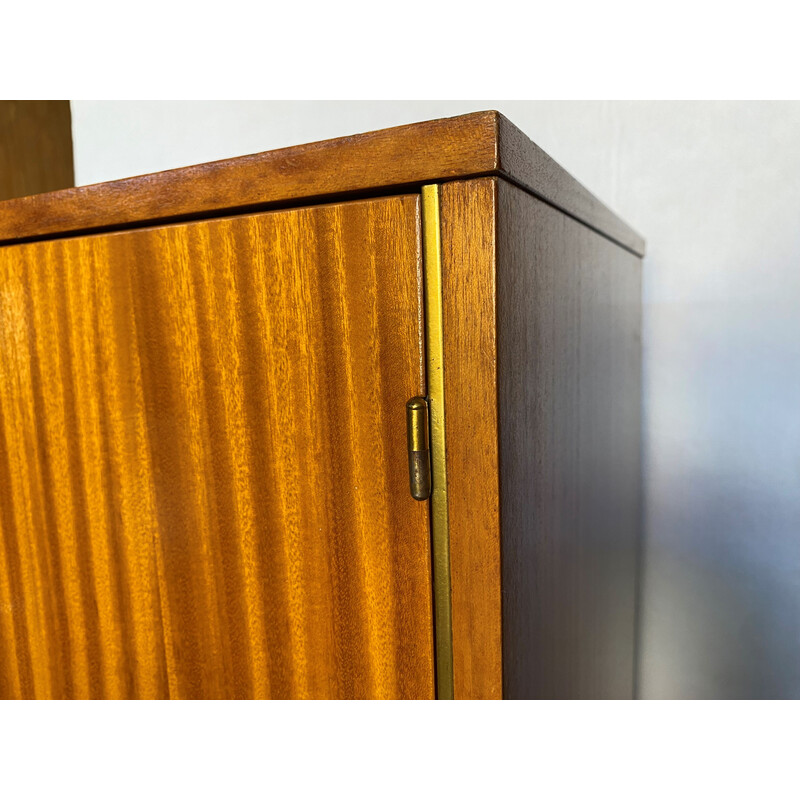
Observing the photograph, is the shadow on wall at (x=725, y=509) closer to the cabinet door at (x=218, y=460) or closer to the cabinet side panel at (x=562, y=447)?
the cabinet side panel at (x=562, y=447)

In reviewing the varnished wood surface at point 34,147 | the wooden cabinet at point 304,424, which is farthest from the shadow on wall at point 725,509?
the varnished wood surface at point 34,147

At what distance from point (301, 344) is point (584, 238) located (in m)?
0.25

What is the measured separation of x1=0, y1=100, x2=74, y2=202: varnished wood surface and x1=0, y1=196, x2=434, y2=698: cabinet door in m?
0.54

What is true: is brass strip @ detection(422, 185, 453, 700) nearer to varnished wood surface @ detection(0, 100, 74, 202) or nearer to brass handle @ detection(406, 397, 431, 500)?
brass handle @ detection(406, 397, 431, 500)

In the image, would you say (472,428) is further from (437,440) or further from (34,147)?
(34,147)

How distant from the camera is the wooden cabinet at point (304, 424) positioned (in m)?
0.34

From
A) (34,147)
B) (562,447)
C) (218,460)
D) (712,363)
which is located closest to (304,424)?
(218,460)

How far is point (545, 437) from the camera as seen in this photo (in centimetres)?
41

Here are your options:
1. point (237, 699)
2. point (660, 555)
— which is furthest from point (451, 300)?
point (660, 555)

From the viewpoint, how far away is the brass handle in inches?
13.4

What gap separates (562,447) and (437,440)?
0.14 m

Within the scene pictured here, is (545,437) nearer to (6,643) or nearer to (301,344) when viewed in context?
(301,344)

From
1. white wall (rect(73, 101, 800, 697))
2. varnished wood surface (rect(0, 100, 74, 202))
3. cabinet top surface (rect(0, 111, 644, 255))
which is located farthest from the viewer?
varnished wood surface (rect(0, 100, 74, 202))

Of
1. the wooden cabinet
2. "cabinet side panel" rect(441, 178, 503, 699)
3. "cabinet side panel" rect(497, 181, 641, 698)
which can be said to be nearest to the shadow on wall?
"cabinet side panel" rect(497, 181, 641, 698)
